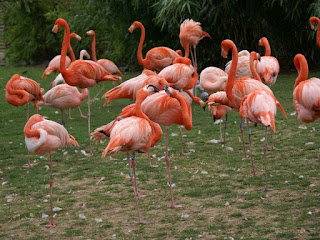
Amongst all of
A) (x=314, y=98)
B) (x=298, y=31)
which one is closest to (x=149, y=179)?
(x=314, y=98)

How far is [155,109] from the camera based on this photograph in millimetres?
4621

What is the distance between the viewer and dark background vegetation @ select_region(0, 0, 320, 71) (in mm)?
11156

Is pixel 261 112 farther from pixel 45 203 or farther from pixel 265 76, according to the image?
pixel 265 76

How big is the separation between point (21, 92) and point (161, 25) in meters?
6.90

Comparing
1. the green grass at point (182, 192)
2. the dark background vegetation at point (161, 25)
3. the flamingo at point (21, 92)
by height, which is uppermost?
the dark background vegetation at point (161, 25)

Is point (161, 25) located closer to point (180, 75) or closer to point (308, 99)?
point (180, 75)

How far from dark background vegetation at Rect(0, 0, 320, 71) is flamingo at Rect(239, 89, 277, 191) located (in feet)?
19.2

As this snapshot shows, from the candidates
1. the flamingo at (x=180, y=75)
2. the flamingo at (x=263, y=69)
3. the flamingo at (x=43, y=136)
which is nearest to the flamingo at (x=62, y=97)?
the flamingo at (x=180, y=75)

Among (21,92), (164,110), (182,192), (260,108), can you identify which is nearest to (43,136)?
(164,110)

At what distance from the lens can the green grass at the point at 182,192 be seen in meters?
3.82

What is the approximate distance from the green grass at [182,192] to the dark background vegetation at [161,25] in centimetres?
437

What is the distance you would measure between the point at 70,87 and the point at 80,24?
8.91m

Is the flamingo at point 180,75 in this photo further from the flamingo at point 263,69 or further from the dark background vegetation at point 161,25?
the dark background vegetation at point 161,25

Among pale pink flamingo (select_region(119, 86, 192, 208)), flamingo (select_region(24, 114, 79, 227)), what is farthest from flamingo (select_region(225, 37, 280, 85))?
flamingo (select_region(24, 114, 79, 227))
